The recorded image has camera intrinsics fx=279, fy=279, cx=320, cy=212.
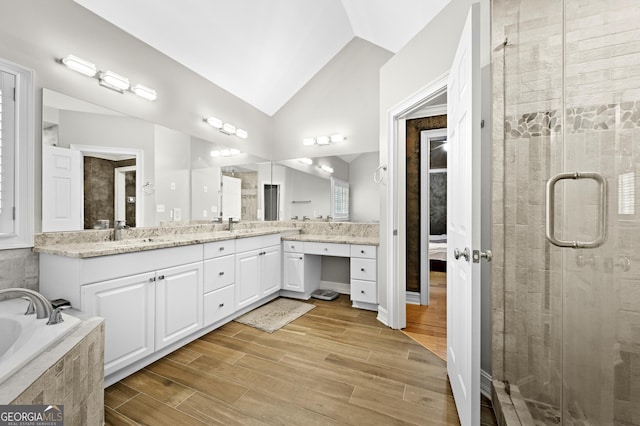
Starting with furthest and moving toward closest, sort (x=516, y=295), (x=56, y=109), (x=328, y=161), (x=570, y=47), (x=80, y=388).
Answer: (x=328, y=161), (x=56, y=109), (x=516, y=295), (x=570, y=47), (x=80, y=388)

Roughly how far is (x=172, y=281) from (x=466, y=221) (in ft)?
6.65

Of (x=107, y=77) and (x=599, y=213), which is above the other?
(x=107, y=77)

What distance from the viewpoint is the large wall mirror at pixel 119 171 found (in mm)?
1903

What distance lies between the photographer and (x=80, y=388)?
1196 millimetres

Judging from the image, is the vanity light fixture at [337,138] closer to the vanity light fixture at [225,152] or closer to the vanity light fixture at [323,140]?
the vanity light fixture at [323,140]

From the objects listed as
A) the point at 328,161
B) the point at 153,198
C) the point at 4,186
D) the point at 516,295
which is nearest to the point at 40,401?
the point at 4,186

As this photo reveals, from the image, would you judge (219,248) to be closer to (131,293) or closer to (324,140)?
(131,293)

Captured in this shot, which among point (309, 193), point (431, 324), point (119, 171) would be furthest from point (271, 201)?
point (431, 324)

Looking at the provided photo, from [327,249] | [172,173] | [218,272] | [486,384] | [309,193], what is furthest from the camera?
[309,193]

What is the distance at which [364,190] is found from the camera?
137 inches

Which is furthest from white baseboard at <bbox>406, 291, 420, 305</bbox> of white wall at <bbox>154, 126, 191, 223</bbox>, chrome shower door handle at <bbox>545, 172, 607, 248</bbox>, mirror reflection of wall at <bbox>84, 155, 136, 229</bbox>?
mirror reflection of wall at <bbox>84, 155, 136, 229</bbox>

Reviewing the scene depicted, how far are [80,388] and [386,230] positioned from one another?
2.36 metres

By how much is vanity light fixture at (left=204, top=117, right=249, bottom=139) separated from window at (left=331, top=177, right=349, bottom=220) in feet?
4.31

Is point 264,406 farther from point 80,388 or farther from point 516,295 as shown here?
point 516,295
